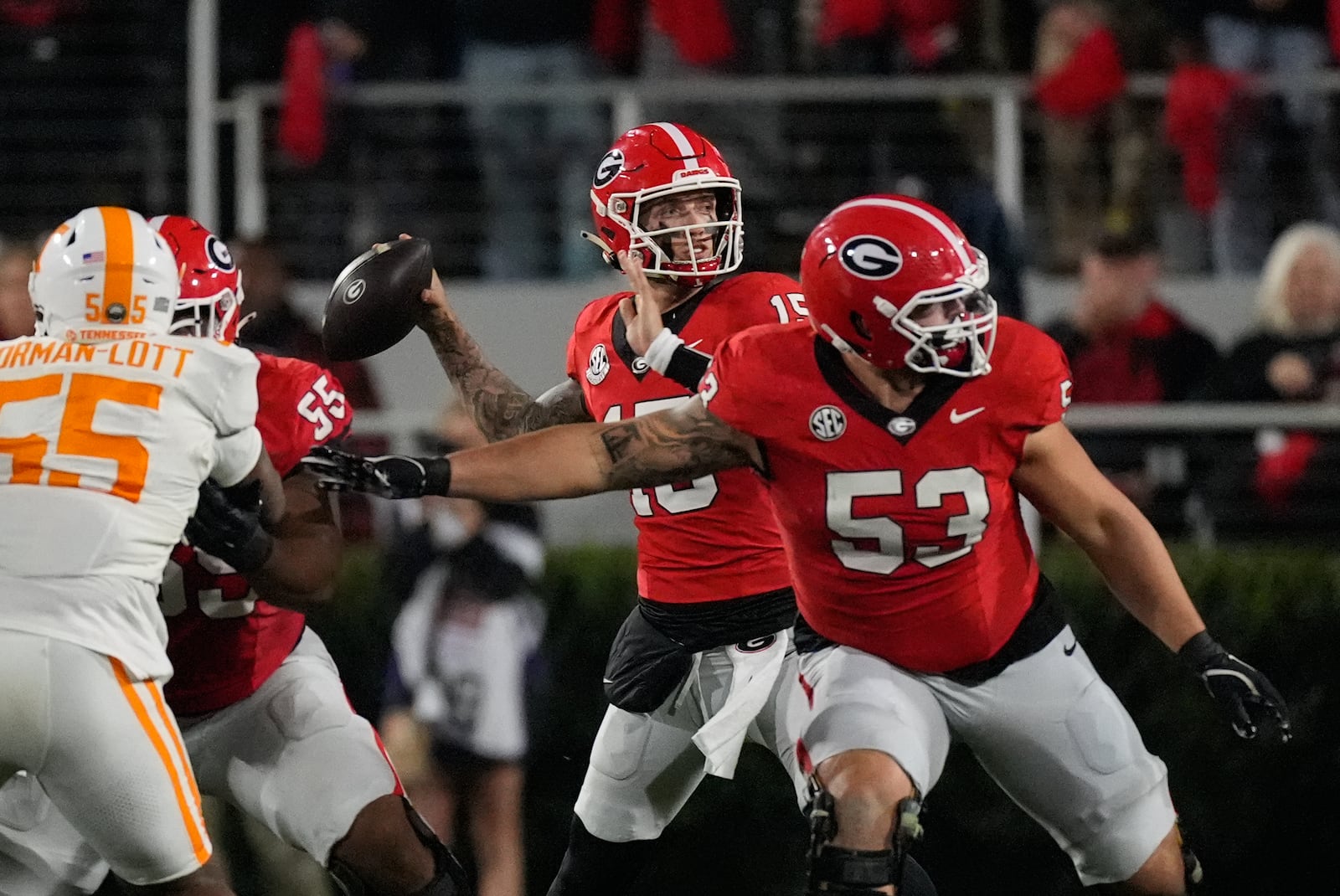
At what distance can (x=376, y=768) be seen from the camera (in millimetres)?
4508

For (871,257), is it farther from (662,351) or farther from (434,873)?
(434,873)

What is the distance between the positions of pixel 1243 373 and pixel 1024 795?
3474 millimetres

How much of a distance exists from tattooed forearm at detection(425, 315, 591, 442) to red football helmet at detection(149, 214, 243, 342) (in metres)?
0.64

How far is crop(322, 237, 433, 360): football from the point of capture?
490 centimetres

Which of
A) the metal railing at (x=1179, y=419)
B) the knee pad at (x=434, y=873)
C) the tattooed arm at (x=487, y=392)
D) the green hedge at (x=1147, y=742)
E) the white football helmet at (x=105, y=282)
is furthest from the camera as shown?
the metal railing at (x=1179, y=419)

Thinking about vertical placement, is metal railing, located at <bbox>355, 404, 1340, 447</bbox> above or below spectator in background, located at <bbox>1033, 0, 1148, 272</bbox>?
below

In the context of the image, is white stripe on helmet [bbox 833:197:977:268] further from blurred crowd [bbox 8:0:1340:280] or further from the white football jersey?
blurred crowd [bbox 8:0:1340:280]

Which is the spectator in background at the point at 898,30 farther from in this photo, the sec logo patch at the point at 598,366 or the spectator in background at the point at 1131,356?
the sec logo patch at the point at 598,366

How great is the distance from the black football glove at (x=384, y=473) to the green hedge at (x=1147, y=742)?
2285mm

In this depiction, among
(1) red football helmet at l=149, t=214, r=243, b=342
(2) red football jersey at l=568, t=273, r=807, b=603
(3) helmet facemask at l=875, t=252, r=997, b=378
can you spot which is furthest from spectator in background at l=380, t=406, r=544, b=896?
(3) helmet facemask at l=875, t=252, r=997, b=378

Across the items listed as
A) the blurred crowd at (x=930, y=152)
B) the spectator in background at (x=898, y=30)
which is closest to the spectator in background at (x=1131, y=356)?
the blurred crowd at (x=930, y=152)

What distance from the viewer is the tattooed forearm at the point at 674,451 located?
425 cm

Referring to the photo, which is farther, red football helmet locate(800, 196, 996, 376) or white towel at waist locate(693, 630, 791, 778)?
white towel at waist locate(693, 630, 791, 778)

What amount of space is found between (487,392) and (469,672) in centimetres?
129
